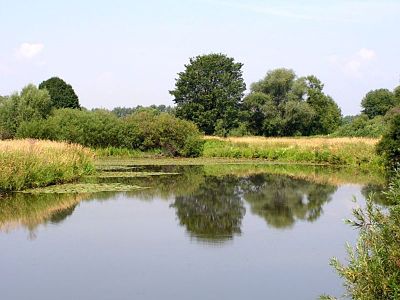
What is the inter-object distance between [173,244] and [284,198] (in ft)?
25.4

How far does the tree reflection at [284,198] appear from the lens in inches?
587

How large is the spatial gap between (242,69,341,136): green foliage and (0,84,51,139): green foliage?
22.5 metres

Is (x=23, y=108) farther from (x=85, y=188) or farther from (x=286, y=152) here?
(x=85, y=188)

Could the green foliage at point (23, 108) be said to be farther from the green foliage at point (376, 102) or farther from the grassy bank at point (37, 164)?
the green foliage at point (376, 102)

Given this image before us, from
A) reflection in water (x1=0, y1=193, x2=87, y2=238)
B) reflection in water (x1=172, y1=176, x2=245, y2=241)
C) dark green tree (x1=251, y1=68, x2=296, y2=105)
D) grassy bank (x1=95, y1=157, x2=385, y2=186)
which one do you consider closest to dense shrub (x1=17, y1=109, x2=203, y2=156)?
grassy bank (x1=95, y1=157, x2=385, y2=186)

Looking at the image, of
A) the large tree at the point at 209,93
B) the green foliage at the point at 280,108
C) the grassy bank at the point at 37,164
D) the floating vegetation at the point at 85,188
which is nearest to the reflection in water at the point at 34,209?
the floating vegetation at the point at 85,188

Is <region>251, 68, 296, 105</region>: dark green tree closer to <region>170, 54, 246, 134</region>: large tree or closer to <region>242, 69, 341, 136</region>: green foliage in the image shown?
<region>242, 69, 341, 136</region>: green foliage

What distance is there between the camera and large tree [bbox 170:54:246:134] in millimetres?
57844

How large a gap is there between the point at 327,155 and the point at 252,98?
25925 millimetres

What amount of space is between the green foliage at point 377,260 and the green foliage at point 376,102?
75.4m

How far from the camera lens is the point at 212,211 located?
611 inches

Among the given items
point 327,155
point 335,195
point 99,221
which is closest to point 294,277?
point 99,221

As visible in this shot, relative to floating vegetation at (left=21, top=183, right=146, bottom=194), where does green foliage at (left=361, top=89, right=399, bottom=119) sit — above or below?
above

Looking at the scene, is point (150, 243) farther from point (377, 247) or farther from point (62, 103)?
point (62, 103)
